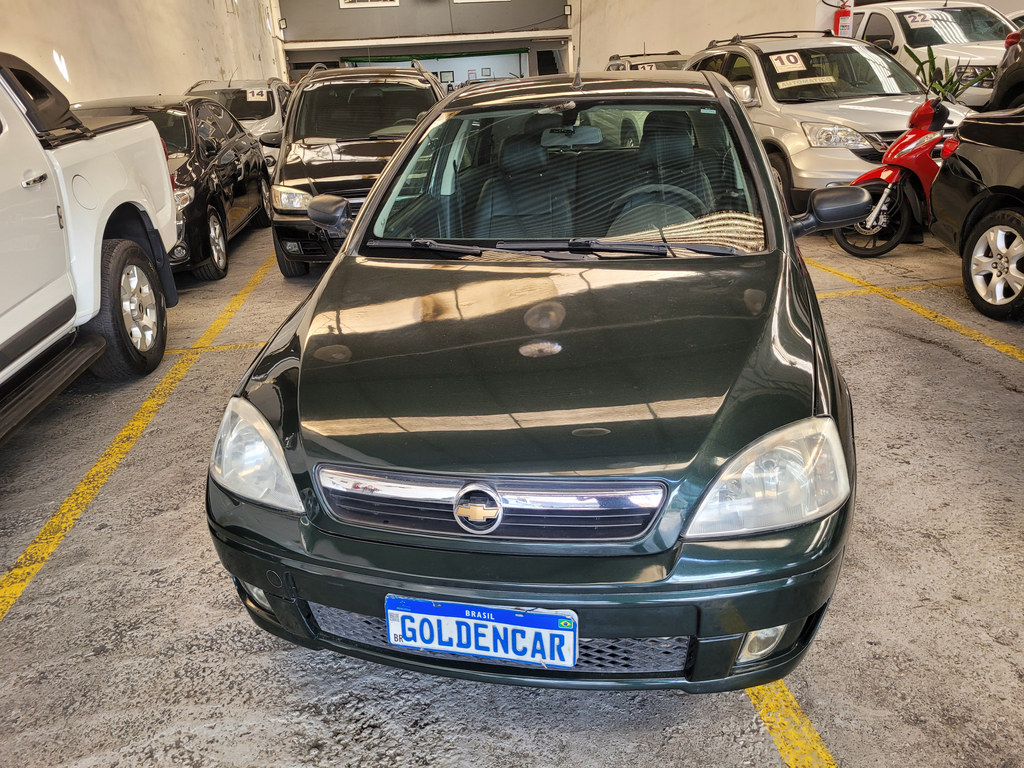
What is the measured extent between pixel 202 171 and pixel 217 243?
0.60 m

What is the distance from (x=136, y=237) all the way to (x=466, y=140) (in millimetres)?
2541

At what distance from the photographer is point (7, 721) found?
6.68ft

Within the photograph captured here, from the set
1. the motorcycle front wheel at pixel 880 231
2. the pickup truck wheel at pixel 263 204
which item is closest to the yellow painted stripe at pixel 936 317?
the motorcycle front wheel at pixel 880 231

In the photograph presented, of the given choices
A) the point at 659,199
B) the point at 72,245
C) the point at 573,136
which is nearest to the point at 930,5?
the point at 573,136

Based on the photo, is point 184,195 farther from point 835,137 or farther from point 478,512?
point 835,137

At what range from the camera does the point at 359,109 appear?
22.7 feet

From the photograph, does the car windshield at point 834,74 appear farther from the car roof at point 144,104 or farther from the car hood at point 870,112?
the car roof at point 144,104

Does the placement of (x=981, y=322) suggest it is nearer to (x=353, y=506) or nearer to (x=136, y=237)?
(x=353, y=506)

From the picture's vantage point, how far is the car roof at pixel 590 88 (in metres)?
2.80

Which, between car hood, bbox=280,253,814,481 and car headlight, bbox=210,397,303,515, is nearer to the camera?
car hood, bbox=280,253,814,481

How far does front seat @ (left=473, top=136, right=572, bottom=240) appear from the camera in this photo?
8.37ft

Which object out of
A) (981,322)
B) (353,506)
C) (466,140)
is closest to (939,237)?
(981,322)

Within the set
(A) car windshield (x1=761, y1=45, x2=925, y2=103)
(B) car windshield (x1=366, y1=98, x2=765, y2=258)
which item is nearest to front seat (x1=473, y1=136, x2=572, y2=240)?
(B) car windshield (x1=366, y1=98, x2=765, y2=258)

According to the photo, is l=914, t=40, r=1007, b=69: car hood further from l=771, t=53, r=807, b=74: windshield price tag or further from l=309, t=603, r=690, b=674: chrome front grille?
l=309, t=603, r=690, b=674: chrome front grille
